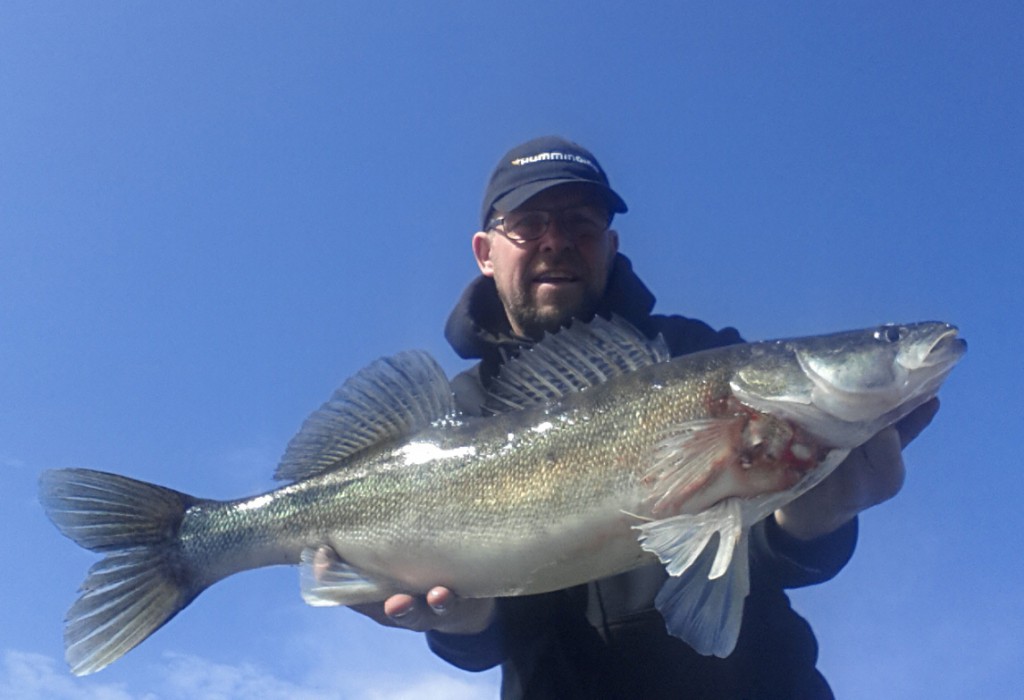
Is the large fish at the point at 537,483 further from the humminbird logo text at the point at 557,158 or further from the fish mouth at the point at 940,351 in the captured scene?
the humminbird logo text at the point at 557,158

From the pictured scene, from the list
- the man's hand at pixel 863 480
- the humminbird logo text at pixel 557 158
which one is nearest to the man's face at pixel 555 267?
the humminbird logo text at pixel 557 158

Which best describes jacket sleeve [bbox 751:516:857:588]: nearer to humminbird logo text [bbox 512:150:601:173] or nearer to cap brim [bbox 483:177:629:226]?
cap brim [bbox 483:177:629:226]

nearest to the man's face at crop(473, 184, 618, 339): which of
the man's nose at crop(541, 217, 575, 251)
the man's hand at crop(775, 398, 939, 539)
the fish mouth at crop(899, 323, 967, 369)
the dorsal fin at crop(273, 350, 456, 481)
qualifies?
the man's nose at crop(541, 217, 575, 251)

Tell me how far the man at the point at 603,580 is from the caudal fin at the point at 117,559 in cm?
119

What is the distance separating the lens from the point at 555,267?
223 inches

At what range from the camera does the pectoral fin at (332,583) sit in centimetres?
422

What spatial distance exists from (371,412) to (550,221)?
1877 millimetres

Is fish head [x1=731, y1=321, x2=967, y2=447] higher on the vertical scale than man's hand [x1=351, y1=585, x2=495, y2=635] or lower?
higher

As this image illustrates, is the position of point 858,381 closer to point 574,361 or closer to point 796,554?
point 796,554

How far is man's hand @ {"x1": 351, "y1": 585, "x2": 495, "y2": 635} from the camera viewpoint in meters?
4.15

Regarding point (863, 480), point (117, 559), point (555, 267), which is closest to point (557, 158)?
point (555, 267)

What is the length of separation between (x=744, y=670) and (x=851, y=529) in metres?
0.93

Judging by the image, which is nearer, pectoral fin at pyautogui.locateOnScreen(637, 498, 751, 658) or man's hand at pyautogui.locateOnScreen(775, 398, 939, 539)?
pectoral fin at pyautogui.locateOnScreen(637, 498, 751, 658)

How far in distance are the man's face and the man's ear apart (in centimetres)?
46
